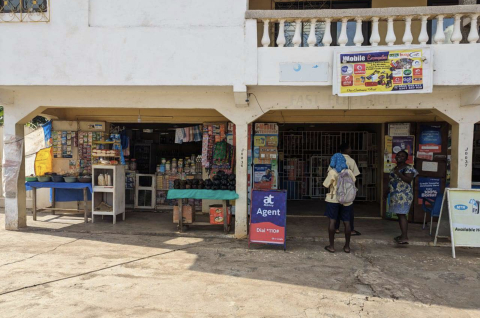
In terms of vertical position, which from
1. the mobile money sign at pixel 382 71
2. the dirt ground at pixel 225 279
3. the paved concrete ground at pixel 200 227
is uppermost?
the mobile money sign at pixel 382 71

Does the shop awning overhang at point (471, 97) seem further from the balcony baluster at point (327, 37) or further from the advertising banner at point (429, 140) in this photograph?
the balcony baluster at point (327, 37)

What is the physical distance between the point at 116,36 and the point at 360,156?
8619mm

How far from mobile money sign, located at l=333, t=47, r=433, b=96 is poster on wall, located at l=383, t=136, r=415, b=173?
299cm

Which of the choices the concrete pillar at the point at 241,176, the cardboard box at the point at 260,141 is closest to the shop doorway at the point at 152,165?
the cardboard box at the point at 260,141

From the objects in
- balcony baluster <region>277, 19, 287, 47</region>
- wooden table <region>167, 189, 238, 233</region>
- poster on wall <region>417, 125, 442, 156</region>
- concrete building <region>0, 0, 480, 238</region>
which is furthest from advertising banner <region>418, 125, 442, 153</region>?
wooden table <region>167, 189, 238, 233</region>

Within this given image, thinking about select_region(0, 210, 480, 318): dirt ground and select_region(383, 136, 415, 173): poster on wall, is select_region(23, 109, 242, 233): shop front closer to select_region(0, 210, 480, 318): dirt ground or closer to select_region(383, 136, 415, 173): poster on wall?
select_region(0, 210, 480, 318): dirt ground

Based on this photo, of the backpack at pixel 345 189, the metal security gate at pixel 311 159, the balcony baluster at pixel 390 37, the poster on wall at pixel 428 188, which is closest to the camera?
the backpack at pixel 345 189

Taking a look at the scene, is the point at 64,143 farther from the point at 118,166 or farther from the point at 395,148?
the point at 395,148

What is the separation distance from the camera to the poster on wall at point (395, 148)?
9.03m

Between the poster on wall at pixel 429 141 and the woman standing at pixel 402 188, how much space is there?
8.14 ft

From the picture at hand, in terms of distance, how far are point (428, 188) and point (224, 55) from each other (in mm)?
5885

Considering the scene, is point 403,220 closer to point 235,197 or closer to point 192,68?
point 235,197

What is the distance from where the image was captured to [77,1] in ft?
22.5

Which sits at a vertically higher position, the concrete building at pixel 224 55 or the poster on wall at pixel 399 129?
the concrete building at pixel 224 55
